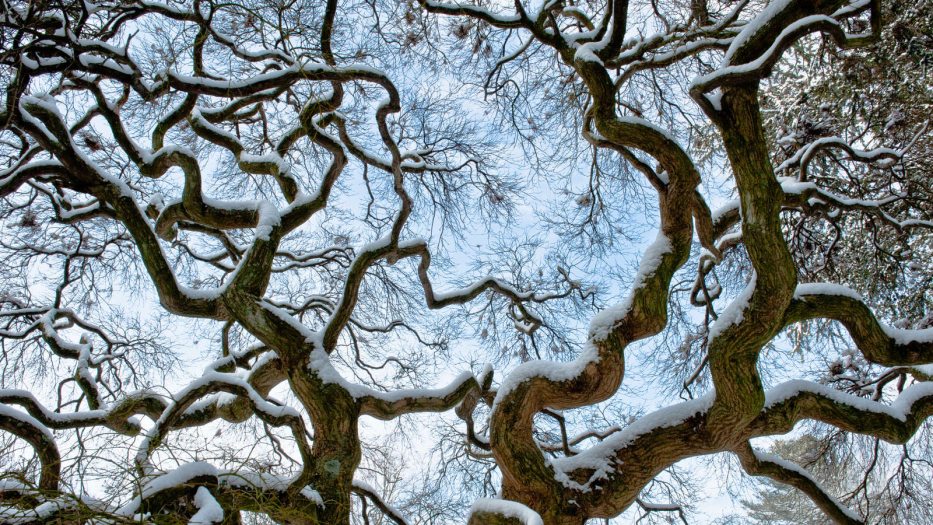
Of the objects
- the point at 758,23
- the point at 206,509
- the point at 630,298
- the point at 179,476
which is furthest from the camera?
the point at 630,298

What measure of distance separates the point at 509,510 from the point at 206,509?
165cm

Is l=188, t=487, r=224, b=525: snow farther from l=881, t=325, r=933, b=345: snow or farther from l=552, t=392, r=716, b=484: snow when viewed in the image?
l=881, t=325, r=933, b=345: snow

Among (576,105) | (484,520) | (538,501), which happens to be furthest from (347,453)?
(576,105)

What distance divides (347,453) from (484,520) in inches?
40.3

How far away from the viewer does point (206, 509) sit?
2.91 m

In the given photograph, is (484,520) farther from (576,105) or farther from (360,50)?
(576,105)

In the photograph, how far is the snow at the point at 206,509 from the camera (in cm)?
284

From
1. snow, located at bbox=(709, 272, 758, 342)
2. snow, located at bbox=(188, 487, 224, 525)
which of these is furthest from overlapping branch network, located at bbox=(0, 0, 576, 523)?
snow, located at bbox=(709, 272, 758, 342)

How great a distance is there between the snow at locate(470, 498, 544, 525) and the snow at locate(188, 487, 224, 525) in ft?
5.06

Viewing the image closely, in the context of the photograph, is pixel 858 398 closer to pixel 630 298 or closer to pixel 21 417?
pixel 630 298

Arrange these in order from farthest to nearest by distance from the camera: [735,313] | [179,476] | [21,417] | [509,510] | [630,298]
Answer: [630,298], [21,417], [735,313], [509,510], [179,476]

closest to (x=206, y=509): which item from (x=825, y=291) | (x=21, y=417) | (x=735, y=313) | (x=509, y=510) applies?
(x=509, y=510)

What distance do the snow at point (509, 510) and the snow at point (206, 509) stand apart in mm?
1544

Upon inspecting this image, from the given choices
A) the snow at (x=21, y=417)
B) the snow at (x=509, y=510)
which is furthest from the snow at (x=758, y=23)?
the snow at (x=21, y=417)
